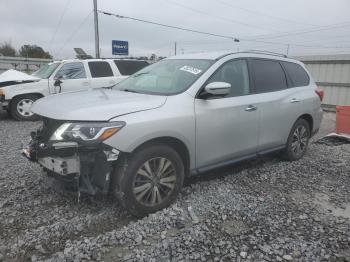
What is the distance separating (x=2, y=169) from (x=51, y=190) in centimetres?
131

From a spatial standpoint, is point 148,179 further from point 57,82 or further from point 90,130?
point 57,82

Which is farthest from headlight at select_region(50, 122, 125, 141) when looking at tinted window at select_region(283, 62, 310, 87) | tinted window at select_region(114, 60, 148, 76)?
tinted window at select_region(114, 60, 148, 76)

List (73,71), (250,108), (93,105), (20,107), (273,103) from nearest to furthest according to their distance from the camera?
(93,105) < (250,108) < (273,103) < (20,107) < (73,71)

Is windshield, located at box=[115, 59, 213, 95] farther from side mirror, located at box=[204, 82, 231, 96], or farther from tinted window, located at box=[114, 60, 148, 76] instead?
tinted window, located at box=[114, 60, 148, 76]

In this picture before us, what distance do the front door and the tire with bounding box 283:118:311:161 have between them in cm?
107

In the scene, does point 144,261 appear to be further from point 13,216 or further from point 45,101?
point 45,101

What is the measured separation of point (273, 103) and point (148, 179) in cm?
229

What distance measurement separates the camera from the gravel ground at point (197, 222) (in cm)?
274

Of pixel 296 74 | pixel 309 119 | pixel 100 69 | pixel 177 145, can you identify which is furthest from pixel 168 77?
pixel 100 69

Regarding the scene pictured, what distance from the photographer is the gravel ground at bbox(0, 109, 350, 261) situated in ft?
9.00

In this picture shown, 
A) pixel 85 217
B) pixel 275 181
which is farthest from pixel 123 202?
pixel 275 181

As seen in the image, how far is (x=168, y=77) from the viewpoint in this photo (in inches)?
159

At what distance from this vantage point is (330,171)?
4.96m

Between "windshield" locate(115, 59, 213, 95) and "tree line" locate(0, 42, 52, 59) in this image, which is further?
"tree line" locate(0, 42, 52, 59)
